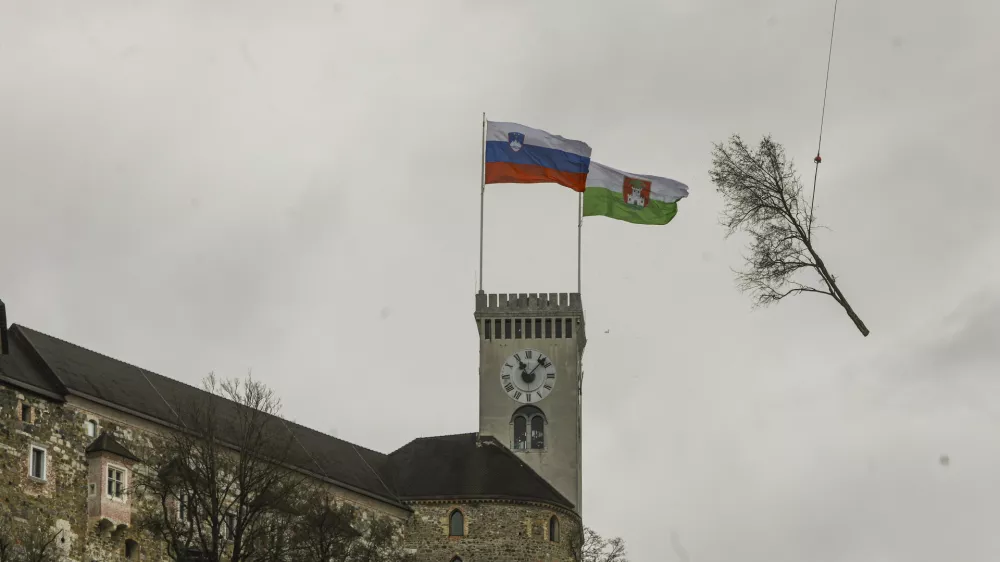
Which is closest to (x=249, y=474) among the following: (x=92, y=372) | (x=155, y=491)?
(x=155, y=491)

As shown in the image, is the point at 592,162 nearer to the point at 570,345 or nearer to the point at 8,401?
the point at 570,345

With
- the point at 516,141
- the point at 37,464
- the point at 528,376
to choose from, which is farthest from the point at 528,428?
the point at 37,464

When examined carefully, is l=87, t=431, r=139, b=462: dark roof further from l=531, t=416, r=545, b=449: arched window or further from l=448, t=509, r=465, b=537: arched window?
l=531, t=416, r=545, b=449: arched window

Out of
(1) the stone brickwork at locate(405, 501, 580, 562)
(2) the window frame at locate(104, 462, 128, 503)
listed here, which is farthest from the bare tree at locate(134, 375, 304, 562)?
(1) the stone brickwork at locate(405, 501, 580, 562)

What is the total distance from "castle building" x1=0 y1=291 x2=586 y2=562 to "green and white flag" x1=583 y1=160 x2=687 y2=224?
13406 millimetres

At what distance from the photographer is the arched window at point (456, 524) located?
316 feet

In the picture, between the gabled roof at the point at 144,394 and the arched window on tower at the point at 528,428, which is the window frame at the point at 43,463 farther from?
the arched window on tower at the point at 528,428

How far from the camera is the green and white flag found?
296ft

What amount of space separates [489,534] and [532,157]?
20541mm

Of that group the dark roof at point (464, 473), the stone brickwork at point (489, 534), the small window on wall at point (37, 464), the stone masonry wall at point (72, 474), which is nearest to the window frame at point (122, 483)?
the stone masonry wall at point (72, 474)

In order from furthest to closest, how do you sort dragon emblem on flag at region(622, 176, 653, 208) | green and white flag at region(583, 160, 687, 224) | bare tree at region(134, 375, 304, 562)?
1. dragon emblem on flag at region(622, 176, 653, 208)
2. green and white flag at region(583, 160, 687, 224)
3. bare tree at region(134, 375, 304, 562)

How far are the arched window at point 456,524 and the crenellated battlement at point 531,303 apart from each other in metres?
14.2

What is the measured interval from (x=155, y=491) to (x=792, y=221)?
4628 centimetres

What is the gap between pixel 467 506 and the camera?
9662 centimetres
